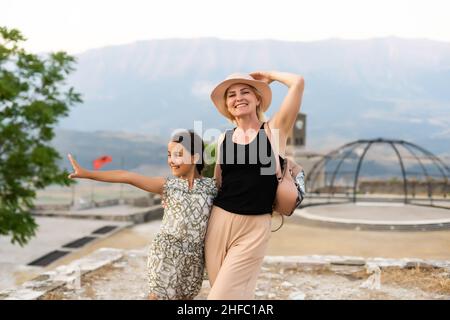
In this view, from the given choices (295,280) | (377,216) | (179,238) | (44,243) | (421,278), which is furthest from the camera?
(377,216)

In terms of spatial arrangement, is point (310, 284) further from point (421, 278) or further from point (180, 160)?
point (180, 160)

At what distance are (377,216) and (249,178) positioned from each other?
1164 cm

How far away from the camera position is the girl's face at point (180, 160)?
267 cm

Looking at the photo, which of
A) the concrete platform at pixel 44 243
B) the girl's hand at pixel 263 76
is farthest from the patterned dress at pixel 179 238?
the concrete platform at pixel 44 243

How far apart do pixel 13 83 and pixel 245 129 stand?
335 inches

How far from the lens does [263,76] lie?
2.77 m

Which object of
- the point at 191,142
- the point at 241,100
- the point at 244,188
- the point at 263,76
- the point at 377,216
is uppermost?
the point at 263,76

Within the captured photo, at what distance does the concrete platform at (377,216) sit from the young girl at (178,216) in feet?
A: 29.1

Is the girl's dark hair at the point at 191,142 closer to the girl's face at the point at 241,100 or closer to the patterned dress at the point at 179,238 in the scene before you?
the patterned dress at the point at 179,238

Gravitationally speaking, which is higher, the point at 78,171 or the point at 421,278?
the point at 78,171

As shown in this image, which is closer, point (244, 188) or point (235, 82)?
point (244, 188)

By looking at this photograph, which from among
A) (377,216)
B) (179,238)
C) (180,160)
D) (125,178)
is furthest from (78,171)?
(377,216)

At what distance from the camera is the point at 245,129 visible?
2.65 m
